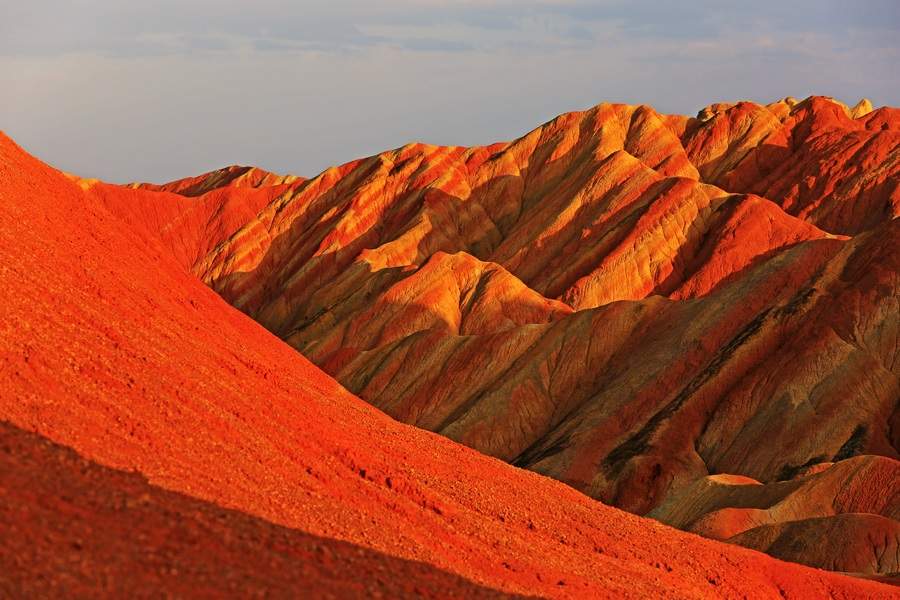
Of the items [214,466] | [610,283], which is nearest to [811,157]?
[610,283]

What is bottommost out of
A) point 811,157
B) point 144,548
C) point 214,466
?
point 811,157

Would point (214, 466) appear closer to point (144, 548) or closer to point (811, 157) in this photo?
point (144, 548)

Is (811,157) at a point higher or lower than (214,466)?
lower

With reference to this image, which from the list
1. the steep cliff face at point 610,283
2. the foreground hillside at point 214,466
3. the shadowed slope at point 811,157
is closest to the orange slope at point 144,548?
the foreground hillside at point 214,466

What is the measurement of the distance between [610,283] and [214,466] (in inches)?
3274

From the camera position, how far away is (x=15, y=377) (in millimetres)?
25172

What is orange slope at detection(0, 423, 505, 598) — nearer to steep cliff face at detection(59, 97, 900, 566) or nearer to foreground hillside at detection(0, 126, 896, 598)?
foreground hillside at detection(0, 126, 896, 598)

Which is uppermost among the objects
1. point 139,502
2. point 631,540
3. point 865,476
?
point 139,502

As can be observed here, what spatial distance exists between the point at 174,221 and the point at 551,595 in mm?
122694

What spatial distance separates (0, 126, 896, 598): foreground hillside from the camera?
19.4 metres

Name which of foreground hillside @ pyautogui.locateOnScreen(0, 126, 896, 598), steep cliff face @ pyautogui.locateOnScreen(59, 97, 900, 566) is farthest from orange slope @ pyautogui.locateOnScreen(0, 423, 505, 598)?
steep cliff face @ pyautogui.locateOnScreen(59, 97, 900, 566)

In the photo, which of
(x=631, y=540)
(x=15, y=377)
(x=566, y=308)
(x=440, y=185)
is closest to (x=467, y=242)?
(x=440, y=185)

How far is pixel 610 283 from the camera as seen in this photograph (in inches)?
4235

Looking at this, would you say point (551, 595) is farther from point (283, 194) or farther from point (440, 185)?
point (283, 194)
